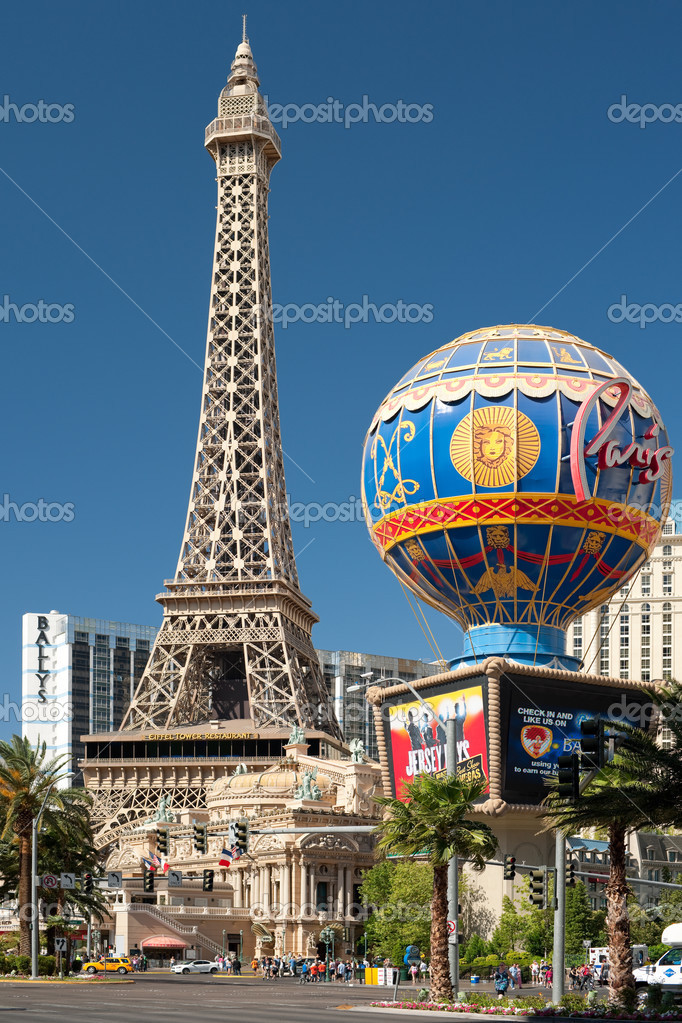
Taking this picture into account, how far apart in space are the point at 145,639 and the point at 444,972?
151 m

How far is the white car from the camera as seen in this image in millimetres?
74562

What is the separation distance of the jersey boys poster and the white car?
1513cm

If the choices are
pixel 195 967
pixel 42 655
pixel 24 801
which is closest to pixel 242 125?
pixel 42 655

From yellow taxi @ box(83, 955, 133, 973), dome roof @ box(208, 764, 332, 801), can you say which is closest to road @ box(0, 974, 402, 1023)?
yellow taxi @ box(83, 955, 133, 973)

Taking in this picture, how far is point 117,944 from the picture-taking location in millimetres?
83500

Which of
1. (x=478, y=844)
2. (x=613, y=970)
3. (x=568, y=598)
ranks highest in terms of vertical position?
(x=568, y=598)

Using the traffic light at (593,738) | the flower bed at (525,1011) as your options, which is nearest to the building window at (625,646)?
the flower bed at (525,1011)

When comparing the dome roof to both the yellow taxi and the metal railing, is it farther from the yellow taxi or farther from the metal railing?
the metal railing

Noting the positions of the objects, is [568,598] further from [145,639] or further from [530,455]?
[145,639]

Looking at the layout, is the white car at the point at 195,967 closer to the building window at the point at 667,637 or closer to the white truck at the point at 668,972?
the white truck at the point at 668,972

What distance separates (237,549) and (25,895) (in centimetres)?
6415

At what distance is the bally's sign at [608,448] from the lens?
6072cm

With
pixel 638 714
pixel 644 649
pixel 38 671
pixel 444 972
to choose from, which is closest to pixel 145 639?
pixel 38 671

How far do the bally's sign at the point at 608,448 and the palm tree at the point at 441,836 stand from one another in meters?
21.8
